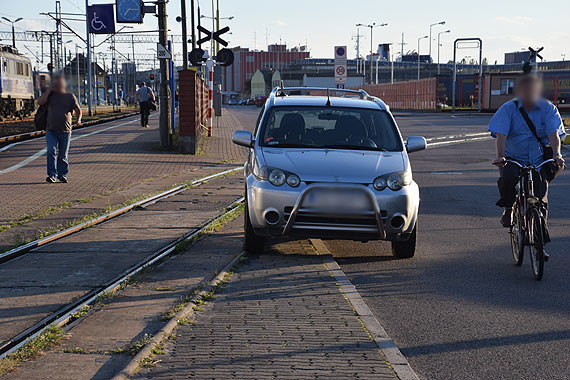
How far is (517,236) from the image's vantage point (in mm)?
7441

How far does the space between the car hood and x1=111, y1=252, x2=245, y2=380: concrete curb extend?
1.29 meters

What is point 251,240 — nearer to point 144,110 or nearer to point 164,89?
point 164,89

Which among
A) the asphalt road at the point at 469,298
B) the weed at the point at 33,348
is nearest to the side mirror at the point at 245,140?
the asphalt road at the point at 469,298

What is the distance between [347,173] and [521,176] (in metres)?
1.62

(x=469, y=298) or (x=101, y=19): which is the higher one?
(x=101, y=19)

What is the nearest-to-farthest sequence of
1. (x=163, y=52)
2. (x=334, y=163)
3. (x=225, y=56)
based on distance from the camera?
(x=334, y=163)
(x=163, y=52)
(x=225, y=56)

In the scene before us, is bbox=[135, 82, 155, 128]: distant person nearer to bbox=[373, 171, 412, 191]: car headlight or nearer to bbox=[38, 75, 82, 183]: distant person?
bbox=[38, 75, 82, 183]: distant person

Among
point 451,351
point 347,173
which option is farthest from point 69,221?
point 451,351

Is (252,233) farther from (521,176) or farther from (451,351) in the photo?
(451,351)

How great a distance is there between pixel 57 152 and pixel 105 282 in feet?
25.5

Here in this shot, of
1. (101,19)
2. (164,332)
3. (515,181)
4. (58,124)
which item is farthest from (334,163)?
(101,19)

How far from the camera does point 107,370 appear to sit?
4.18 m

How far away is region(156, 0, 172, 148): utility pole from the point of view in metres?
20.7

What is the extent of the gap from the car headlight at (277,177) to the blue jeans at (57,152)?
6.90 meters
